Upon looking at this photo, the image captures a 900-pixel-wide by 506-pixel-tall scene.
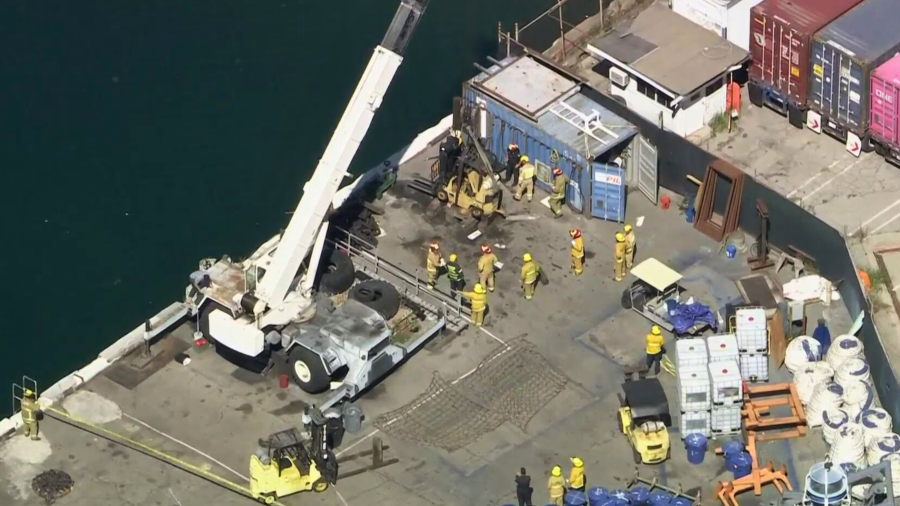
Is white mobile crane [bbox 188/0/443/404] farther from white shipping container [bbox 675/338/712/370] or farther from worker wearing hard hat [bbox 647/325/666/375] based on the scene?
white shipping container [bbox 675/338/712/370]

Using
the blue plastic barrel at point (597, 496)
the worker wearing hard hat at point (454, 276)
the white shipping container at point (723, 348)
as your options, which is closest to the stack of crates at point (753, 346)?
the white shipping container at point (723, 348)

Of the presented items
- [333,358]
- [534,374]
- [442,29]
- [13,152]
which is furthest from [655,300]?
[13,152]

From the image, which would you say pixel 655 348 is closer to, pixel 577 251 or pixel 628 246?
pixel 628 246

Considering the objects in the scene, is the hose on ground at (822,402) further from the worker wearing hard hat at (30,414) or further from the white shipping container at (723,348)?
the worker wearing hard hat at (30,414)

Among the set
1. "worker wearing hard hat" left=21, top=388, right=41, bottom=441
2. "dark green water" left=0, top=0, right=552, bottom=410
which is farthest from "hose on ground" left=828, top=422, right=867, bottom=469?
"worker wearing hard hat" left=21, top=388, right=41, bottom=441

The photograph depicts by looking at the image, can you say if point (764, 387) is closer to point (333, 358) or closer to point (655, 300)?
point (655, 300)
